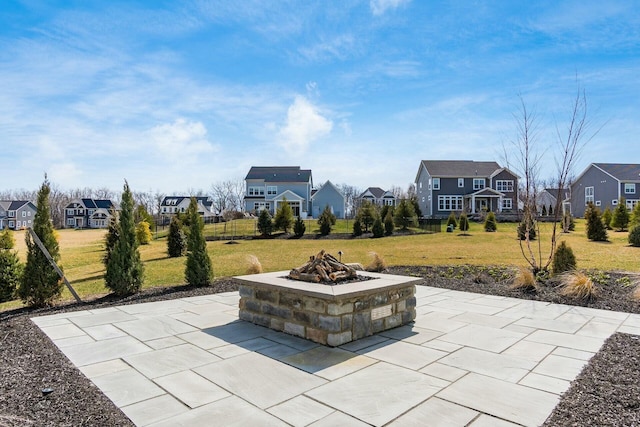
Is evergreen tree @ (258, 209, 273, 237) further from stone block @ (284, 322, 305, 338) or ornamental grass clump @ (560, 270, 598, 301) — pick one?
stone block @ (284, 322, 305, 338)

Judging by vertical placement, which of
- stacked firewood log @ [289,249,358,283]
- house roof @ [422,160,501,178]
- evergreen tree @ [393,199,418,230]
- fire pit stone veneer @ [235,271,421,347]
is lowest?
fire pit stone veneer @ [235,271,421,347]

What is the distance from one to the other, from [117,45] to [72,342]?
5905 millimetres

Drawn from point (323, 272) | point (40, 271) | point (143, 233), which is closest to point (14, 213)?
point (143, 233)

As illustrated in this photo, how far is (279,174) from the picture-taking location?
144 feet

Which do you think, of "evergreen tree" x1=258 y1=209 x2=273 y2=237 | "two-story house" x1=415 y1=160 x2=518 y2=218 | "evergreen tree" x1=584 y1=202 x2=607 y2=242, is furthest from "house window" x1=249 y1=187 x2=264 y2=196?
"evergreen tree" x1=584 y1=202 x2=607 y2=242

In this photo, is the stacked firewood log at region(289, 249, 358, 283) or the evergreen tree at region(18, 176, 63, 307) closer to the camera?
the stacked firewood log at region(289, 249, 358, 283)

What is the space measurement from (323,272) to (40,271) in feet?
16.8

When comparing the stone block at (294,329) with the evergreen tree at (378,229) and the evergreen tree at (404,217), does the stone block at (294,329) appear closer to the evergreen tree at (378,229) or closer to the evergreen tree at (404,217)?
the evergreen tree at (378,229)

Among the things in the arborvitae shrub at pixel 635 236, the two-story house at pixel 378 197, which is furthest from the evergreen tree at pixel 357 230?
the two-story house at pixel 378 197

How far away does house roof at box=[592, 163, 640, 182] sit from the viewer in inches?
1448

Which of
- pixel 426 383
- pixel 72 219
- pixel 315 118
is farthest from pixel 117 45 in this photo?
pixel 72 219

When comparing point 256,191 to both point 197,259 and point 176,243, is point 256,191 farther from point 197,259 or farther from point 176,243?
point 197,259

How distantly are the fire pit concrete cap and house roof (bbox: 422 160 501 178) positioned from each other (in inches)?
1379

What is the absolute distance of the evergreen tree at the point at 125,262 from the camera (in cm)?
746
